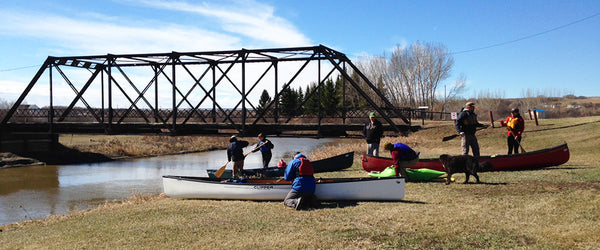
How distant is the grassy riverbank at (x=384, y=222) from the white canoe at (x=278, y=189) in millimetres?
267

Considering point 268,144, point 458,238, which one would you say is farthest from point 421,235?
point 268,144

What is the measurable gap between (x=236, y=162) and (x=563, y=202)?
10.1m

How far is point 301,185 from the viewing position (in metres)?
10.6

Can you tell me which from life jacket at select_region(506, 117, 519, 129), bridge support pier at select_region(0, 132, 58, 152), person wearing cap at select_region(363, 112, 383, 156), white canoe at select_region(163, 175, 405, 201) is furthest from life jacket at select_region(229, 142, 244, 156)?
bridge support pier at select_region(0, 132, 58, 152)

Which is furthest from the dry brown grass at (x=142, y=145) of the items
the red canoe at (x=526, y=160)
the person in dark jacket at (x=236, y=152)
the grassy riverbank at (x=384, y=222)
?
the grassy riverbank at (x=384, y=222)

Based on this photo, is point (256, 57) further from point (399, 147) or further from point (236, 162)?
A: point (399, 147)

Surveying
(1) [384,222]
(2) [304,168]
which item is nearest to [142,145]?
(2) [304,168]

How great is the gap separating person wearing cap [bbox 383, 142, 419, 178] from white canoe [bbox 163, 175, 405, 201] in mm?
2141

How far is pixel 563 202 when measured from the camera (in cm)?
941

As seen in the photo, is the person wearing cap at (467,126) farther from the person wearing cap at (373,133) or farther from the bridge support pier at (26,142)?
the bridge support pier at (26,142)

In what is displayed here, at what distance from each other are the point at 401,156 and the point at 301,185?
3.63 m

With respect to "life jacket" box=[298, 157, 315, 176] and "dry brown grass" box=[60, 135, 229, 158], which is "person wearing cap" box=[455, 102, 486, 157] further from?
"dry brown grass" box=[60, 135, 229, 158]

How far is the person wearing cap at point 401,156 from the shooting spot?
12.7 meters

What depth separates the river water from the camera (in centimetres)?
1919
